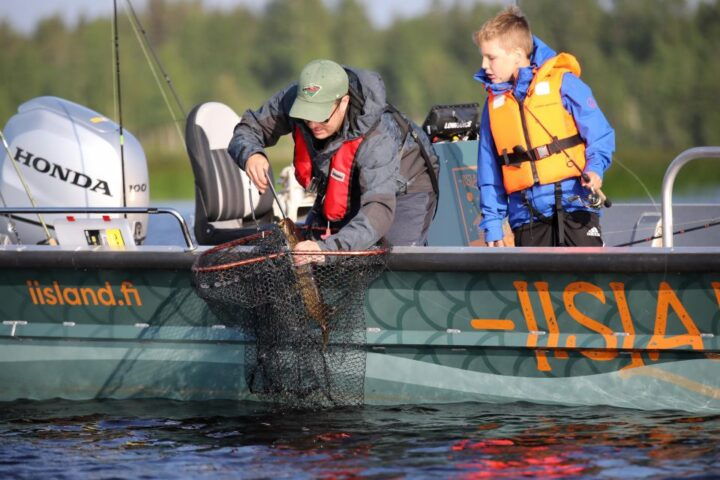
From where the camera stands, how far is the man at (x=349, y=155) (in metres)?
4.81

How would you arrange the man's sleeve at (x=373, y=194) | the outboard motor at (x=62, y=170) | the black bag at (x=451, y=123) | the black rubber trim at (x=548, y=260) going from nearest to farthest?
1. the black rubber trim at (x=548, y=260)
2. the man's sleeve at (x=373, y=194)
3. the black bag at (x=451, y=123)
4. the outboard motor at (x=62, y=170)

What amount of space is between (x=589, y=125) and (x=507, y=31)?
499 mm

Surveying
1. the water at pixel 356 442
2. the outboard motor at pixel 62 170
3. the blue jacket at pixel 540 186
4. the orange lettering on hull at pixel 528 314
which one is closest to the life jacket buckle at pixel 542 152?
the blue jacket at pixel 540 186

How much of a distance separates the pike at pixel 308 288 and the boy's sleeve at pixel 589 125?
116 centimetres

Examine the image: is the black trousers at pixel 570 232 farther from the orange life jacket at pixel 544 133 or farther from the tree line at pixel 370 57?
the tree line at pixel 370 57

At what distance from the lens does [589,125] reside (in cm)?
486

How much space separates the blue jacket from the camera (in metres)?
4.86

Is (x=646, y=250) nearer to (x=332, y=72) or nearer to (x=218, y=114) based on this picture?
(x=332, y=72)

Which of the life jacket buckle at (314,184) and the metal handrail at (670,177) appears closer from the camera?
the metal handrail at (670,177)

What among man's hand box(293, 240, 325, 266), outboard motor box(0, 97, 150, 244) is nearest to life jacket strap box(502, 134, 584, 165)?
man's hand box(293, 240, 325, 266)

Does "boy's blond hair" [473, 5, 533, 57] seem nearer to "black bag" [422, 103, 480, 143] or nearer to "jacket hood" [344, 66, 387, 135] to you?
"jacket hood" [344, 66, 387, 135]

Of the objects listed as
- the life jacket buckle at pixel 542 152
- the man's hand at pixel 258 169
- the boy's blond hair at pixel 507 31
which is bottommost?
the man's hand at pixel 258 169

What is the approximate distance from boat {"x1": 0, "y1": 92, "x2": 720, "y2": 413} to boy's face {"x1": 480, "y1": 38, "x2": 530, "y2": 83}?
0.74m

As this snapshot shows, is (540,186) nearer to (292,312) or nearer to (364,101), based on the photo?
(364,101)
